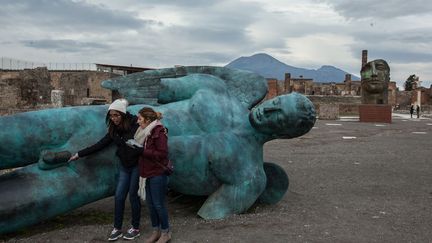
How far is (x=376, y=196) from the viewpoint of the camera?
19.9ft

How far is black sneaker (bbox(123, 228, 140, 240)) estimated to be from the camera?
3842 mm

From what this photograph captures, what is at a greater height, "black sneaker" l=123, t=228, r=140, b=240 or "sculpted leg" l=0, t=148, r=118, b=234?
"sculpted leg" l=0, t=148, r=118, b=234

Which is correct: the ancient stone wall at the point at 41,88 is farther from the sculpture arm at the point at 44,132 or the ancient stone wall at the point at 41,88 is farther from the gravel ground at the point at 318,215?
the sculpture arm at the point at 44,132

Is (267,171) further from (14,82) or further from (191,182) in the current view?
(14,82)

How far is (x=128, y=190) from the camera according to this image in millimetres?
3906

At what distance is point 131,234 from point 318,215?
1.97 metres

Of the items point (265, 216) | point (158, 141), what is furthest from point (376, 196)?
point (158, 141)

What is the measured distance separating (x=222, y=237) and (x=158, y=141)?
3.13ft

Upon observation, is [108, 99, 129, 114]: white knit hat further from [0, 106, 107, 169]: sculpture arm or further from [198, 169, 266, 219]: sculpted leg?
[198, 169, 266, 219]: sculpted leg

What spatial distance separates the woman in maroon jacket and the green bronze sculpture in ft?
2.10

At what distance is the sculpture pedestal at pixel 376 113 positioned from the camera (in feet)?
74.4

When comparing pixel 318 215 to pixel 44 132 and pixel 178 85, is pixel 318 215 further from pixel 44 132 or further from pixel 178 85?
pixel 44 132

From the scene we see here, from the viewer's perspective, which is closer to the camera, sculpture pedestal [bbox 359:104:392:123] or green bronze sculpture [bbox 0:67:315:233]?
A: green bronze sculpture [bbox 0:67:315:233]

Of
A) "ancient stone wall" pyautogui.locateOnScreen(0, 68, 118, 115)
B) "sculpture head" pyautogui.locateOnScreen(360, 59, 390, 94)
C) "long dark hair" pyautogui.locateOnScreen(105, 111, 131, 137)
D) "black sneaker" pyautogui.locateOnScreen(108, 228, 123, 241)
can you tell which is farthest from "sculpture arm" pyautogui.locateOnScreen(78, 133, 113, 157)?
"sculpture head" pyautogui.locateOnScreen(360, 59, 390, 94)
